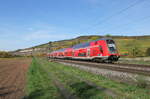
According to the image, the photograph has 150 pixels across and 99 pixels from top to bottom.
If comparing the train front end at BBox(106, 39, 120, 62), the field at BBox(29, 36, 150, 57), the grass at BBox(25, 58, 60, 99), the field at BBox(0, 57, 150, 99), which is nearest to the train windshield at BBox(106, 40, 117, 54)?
the train front end at BBox(106, 39, 120, 62)

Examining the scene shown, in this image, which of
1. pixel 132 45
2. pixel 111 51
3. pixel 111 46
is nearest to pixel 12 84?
pixel 111 51

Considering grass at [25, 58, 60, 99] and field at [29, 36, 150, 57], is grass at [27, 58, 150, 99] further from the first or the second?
field at [29, 36, 150, 57]

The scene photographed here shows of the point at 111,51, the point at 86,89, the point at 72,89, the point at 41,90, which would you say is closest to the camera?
the point at 86,89

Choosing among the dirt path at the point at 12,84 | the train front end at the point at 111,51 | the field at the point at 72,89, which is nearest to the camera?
the field at the point at 72,89

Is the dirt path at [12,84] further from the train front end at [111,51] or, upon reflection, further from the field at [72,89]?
the train front end at [111,51]

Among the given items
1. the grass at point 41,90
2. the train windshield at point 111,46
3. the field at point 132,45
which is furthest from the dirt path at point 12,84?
the field at point 132,45

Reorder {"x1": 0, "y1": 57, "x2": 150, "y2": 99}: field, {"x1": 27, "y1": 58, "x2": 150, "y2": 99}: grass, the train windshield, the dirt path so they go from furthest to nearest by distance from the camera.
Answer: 1. the train windshield
2. the dirt path
3. {"x1": 0, "y1": 57, "x2": 150, "y2": 99}: field
4. {"x1": 27, "y1": 58, "x2": 150, "y2": 99}: grass

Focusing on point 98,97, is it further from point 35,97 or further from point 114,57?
point 114,57

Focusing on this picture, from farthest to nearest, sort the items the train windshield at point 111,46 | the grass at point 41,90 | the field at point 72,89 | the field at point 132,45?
1. the field at point 132,45
2. the train windshield at point 111,46
3. the grass at point 41,90
4. the field at point 72,89

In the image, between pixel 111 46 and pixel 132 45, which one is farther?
pixel 132 45

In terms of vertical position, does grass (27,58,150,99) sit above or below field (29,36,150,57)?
below

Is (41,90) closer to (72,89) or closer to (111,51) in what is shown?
(72,89)

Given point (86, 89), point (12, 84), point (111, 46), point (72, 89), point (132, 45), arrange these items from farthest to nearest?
1. point (132, 45)
2. point (111, 46)
3. point (12, 84)
4. point (72, 89)
5. point (86, 89)

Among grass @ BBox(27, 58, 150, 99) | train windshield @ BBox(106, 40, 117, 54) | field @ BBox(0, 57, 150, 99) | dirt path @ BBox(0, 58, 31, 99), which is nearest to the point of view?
grass @ BBox(27, 58, 150, 99)
